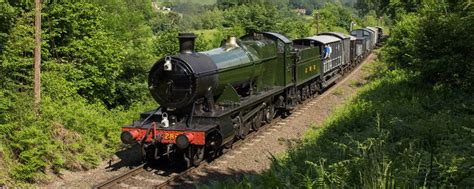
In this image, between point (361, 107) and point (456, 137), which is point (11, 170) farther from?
point (361, 107)

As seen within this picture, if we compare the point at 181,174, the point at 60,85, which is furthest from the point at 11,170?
the point at 60,85

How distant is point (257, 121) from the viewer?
14.9m

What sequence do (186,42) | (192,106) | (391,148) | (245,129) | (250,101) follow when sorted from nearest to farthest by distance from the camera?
(391,148)
(192,106)
(186,42)
(250,101)
(245,129)

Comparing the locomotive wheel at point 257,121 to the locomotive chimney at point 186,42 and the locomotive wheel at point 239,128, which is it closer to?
the locomotive wheel at point 239,128

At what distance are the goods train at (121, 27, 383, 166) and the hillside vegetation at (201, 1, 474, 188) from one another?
191cm

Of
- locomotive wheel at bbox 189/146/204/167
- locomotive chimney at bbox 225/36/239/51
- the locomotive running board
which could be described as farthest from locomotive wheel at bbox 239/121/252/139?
locomotive chimney at bbox 225/36/239/51

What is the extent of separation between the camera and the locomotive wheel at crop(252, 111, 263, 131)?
1472 cm

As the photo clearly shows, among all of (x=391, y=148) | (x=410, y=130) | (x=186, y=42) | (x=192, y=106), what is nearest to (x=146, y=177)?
(x=192, y=106)

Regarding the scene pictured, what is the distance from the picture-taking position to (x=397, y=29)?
911 inches

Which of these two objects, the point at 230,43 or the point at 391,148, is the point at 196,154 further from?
the point at 391,148

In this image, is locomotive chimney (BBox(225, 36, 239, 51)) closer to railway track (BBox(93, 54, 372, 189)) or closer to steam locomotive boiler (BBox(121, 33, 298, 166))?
steam locomotive boiler (BBox(121, 33, 298, 166))

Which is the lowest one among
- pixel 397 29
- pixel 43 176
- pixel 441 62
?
pixel 43 176

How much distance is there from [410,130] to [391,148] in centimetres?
216

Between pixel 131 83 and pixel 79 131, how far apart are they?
835 cm
